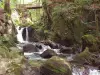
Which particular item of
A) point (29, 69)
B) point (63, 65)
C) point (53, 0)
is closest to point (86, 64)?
point (63, 65)

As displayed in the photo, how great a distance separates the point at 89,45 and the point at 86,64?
307 centimetres

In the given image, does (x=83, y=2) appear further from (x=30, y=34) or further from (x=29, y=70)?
(x=29, y=70)

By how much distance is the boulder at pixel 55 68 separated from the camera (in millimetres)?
8391

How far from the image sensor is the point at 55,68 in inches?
332

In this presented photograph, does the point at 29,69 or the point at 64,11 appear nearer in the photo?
the point at 29,69

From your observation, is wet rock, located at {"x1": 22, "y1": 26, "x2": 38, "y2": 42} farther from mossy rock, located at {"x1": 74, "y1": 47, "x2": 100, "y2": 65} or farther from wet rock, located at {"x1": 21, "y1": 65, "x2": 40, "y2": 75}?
wet rock, located at {"x1": 21, "y1": 65, "x2": 40, "y2": 75}

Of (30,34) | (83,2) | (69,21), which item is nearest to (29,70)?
(83,2)

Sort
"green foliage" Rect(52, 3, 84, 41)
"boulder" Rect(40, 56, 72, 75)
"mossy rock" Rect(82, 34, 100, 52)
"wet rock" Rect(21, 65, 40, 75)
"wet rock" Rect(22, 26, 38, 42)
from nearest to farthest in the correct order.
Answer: "wet rock" Rect(21, 65, 40, 75)
"boulder" Rect(40, 56, 72, 75)
"mossy rock" Rect(82, 34, 100, 52)
"green foliage" Rect(52, 3, 84, 41)
"wet rock" Rect(22, 26, 38, 42)

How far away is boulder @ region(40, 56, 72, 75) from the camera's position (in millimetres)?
8391

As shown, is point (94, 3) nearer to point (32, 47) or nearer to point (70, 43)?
point (70, 43)

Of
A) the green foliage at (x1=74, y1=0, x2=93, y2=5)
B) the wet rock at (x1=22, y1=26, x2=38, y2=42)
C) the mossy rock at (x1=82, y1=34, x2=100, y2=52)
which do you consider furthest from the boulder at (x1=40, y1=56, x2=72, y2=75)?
the wet rock at (x1=22, y1=26, x2=38, y2=42)

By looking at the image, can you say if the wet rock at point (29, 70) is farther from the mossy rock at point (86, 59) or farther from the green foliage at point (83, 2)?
the green foliage at point (83, 2)

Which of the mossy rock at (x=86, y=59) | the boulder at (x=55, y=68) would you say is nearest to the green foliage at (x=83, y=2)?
the mossy rock at (x=86, y=59)

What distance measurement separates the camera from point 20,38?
75.7 ft
